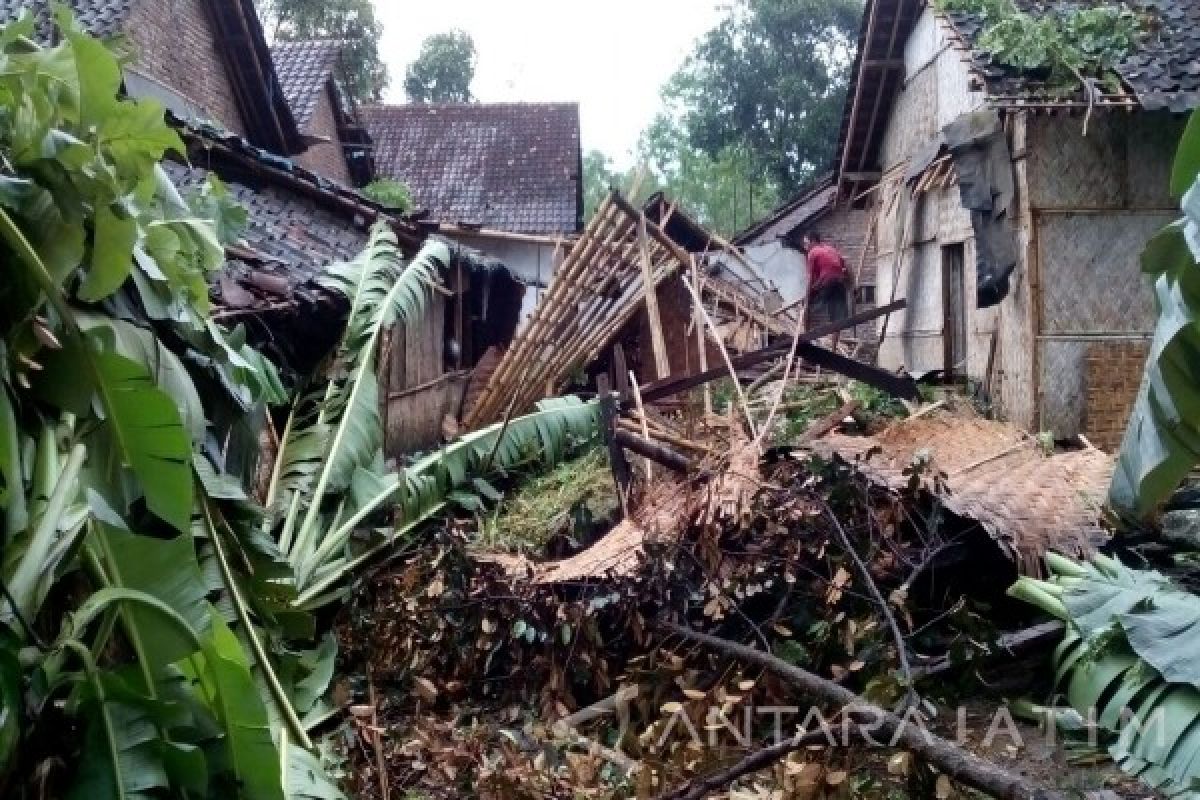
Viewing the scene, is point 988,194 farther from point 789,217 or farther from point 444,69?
point 444,69

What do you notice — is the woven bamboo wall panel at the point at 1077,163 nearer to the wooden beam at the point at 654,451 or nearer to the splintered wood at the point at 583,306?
the splintered wood at the point at 583,306

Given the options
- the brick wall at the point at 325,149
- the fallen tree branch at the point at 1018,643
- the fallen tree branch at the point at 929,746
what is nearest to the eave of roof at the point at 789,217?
the brick wall at the point at 325,149

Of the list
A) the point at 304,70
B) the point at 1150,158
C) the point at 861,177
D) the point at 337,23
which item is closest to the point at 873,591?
the point at 1150,158

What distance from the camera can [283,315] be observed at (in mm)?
7055

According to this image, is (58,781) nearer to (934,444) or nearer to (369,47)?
(934,444)

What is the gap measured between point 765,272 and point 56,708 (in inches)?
741

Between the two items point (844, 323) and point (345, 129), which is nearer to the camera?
point (844, 323)

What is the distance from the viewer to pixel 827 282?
13633mm

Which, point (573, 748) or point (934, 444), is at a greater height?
point (934, 444)

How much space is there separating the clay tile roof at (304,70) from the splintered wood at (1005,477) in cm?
1214

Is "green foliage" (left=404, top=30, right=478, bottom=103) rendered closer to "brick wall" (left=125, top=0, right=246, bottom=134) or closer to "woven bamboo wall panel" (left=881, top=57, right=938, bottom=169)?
"brick wall" (left=125, top=0, right=246, bottom=134)

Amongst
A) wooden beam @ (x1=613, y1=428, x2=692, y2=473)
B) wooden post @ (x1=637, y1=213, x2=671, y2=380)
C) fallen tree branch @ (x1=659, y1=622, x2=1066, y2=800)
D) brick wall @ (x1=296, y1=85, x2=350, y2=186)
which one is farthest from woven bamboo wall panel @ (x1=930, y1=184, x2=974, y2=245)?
brick wall @ (x1=296, y1=85, x2=350, y2=186)

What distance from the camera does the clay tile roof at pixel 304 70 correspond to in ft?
54.7

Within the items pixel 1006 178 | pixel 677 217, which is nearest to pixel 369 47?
pixel 677 217
